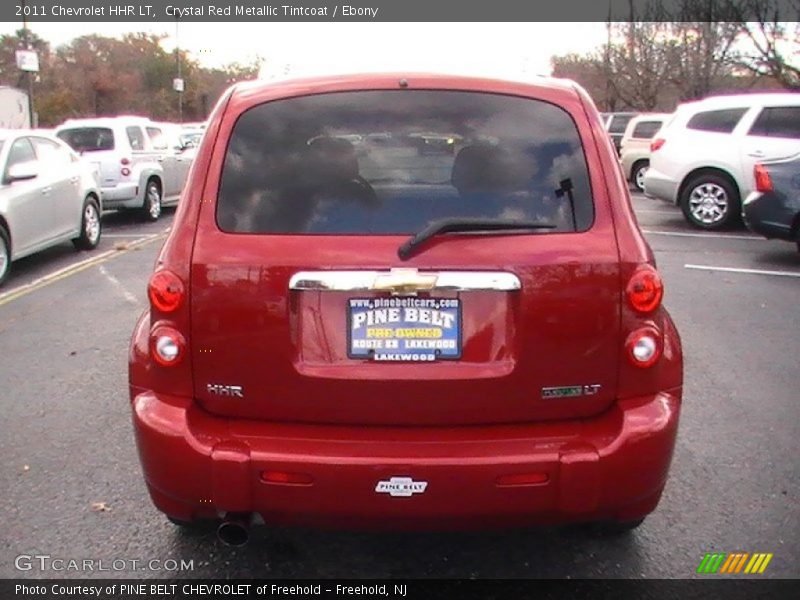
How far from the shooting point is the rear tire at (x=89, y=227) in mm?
10930

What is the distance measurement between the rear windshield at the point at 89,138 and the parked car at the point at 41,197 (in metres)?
3.01

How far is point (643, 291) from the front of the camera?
277 centimetres

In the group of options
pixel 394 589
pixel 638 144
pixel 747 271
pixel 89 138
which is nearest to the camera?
pixel 394 589

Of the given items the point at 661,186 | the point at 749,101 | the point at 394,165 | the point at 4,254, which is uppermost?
the point at 749,101

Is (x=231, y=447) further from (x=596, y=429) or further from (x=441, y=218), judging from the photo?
(x=596, y=429)

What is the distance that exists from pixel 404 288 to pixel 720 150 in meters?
11.4

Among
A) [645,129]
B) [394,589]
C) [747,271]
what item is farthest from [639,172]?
[394,589]

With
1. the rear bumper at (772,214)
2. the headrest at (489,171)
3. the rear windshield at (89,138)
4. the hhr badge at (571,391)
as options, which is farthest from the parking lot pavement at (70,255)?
the rear bumper at (772,214)

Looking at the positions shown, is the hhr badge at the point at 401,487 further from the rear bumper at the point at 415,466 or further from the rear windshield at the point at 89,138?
the rear windshield at the point at 89,138

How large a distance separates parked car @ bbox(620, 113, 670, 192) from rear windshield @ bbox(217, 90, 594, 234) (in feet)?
56.3

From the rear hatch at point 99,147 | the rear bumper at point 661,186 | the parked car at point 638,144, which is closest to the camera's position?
the rear bumper at point 661,186

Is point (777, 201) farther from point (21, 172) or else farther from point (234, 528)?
point (234, 528)

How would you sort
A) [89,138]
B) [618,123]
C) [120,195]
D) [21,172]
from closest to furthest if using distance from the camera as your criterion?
[21,172]
[120,195]
[89,138]
[618,123]

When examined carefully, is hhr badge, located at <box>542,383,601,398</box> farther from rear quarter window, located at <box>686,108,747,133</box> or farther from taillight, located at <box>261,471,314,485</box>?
rear quarter window, located at <box>686,108,747,133</box>
